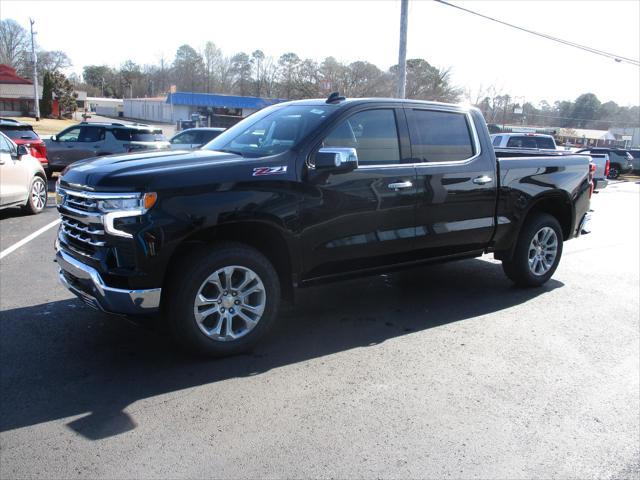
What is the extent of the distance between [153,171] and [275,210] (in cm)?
96

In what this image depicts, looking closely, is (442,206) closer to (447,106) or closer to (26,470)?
(447,106)

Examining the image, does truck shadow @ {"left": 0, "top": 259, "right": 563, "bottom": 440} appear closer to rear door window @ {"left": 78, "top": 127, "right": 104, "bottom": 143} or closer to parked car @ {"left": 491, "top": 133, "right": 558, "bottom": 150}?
rear door window @ {"left": 78, "top": 127, "right": 104, "bottom": 143}

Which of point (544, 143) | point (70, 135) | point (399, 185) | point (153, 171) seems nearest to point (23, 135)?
point (70, 135)

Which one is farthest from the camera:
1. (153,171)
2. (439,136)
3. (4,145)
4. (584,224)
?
(4,145)

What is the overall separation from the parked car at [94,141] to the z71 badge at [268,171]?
39.8ft

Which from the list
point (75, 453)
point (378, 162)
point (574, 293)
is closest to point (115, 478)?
point (75, 453)

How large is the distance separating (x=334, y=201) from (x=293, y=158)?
1.65 ft

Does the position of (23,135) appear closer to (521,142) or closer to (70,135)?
(70,135)

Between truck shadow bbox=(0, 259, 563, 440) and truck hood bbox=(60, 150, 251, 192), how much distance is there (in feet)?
4.43

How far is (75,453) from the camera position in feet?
10.2

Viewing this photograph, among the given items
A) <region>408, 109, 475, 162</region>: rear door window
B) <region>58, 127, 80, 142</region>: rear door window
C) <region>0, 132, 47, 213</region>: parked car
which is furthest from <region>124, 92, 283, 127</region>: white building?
<region>408, 109, 475, 162</region>: rear door window

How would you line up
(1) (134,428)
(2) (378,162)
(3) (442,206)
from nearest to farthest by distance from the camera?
(1) (134,428) → (2) (378,162) → (3) (442,206)

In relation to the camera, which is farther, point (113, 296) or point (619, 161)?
point (619, 161)

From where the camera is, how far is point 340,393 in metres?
3.92
